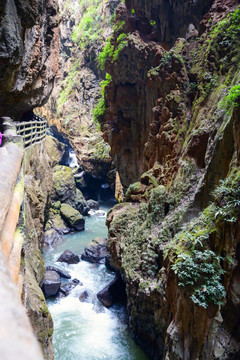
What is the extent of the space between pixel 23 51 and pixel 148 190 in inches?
258

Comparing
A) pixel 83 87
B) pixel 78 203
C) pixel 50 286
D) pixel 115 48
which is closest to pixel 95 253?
pixel 50 286

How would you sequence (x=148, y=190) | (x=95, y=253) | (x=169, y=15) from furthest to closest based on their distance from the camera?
1. (x=95, y=253)
2. (x=169, y=15)
3. (x=148, y=190)

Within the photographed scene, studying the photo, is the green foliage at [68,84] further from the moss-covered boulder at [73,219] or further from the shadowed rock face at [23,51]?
the shadowed rock face at [23,51]

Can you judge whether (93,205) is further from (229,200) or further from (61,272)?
(229,200)

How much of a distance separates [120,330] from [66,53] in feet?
103

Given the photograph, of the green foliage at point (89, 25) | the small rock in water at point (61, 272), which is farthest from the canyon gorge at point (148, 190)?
the green foliage at point (89, 25)

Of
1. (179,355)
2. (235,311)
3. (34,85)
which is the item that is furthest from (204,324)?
(34,85)

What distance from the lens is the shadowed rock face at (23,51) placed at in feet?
21.3

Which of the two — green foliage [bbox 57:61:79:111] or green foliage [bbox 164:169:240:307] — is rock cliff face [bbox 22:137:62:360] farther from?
green foliage [bbox 57:61:79:111]

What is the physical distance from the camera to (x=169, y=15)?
11.7 meters

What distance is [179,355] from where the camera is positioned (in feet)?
17.2

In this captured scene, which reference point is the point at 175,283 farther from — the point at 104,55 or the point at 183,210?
the point at 104,55

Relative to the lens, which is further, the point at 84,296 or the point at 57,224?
the point at 57,224

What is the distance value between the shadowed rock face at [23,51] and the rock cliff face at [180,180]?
383 cm
